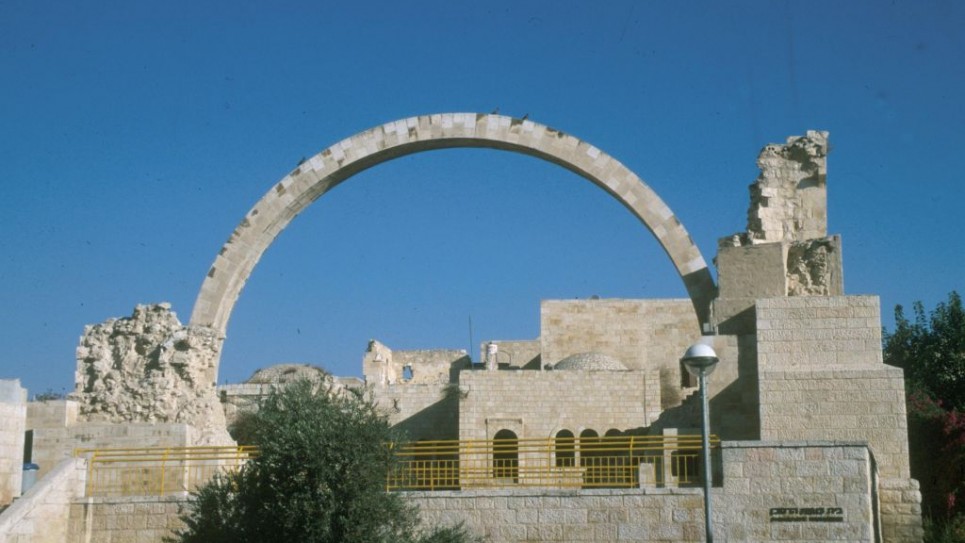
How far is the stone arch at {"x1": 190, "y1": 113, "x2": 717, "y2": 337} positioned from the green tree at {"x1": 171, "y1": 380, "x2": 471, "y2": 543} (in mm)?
6116

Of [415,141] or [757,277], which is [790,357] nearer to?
[757,277]

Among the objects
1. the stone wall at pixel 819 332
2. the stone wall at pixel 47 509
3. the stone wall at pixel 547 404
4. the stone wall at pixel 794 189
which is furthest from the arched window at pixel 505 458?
the stone wall at pixel 47 509

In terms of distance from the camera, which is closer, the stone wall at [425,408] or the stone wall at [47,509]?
the stone wall at [47,509]

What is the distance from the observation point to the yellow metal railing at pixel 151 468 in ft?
56.4

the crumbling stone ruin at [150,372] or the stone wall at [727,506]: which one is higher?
the crumbling stone ruin at [150,372]

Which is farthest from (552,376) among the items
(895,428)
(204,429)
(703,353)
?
(703,353)

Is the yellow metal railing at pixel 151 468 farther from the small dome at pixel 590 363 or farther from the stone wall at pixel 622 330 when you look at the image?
the stone wall at pixel 622 330

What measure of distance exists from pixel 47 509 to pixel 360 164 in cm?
783

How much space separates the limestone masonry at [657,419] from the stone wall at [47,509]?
0.02m

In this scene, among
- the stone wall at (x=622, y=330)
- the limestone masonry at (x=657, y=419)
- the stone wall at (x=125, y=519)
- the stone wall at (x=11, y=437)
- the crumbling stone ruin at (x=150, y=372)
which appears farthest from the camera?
the stone wall at (x=622, y=330)

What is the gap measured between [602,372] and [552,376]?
119cm

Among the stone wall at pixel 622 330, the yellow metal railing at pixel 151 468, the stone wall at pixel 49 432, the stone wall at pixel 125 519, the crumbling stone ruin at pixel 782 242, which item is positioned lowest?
the stone wall at pixel 125 519

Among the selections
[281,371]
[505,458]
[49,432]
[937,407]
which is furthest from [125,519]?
[281,371]

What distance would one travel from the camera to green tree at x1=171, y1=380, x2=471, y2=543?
47.4 ft
